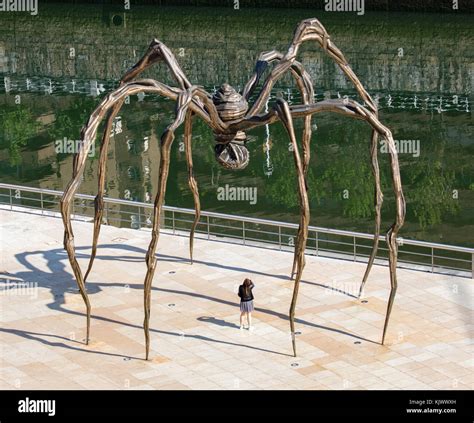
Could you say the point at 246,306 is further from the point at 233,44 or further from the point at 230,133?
the point at 233,44

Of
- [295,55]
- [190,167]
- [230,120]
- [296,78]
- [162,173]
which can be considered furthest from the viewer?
[190,167]

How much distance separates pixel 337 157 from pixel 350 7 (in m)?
32.2

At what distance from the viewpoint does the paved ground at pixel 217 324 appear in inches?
1369

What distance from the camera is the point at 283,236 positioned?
5606cm

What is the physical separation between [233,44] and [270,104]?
15055mm

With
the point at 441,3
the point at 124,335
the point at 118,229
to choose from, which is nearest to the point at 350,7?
the point at 441,3

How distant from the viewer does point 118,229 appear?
1845 inches

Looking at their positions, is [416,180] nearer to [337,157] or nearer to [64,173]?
[337,157]

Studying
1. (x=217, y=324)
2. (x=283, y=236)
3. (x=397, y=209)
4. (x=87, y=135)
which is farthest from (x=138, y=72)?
(x=283, y=236)

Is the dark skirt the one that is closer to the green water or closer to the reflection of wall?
the green water

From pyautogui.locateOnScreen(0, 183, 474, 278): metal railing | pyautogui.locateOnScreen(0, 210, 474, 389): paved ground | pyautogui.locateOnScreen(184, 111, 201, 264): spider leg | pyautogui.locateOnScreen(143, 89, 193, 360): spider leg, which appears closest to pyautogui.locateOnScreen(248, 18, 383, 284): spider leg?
pyautogui.locateOnScreen(143, 89, 193, 360): spider leg

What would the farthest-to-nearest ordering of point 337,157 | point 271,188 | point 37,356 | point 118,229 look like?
point 337,157
point 271,188
point 118,229
point 37,356

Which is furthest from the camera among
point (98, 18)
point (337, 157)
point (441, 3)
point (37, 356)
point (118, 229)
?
point (98, 18)
